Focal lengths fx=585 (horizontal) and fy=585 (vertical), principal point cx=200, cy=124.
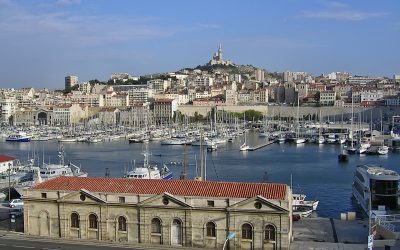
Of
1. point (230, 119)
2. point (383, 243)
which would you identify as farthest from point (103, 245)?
point (230, 119)

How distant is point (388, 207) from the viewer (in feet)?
65.3

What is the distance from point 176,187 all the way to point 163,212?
79 cm

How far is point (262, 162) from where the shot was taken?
39594mm

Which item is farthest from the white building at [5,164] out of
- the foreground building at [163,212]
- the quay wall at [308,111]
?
the quay wall at [308,111]

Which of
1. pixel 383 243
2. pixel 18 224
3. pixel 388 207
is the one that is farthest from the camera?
pixel 388 207

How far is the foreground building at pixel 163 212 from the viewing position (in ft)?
43.5

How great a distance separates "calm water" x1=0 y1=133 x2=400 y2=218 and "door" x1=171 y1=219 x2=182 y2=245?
9.38 m

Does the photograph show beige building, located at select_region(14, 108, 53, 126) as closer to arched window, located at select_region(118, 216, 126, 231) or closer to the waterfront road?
the waterfront road

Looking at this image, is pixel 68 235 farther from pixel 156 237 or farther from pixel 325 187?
pixel 325 187

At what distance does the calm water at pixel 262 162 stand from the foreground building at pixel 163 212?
8.96 meters

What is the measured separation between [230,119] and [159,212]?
71402 mm

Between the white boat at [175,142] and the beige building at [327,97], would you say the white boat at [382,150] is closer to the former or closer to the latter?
the white boat at [175,142]

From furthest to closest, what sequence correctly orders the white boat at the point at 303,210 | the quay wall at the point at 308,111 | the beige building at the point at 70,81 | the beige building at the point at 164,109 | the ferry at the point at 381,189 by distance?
the beige building at the point at 70,81
the beige building at the point at 164,109
the quay wall at the point at 308,111
the white boat at the point at 303,210
the ferry at the point at 381,189

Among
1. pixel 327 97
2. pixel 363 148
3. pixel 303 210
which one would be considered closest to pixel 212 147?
pixel 363 148
